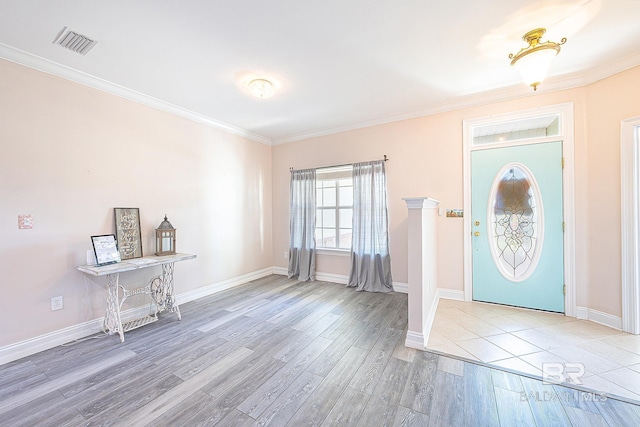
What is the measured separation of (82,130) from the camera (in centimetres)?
263

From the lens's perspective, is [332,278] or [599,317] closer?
[599,317]

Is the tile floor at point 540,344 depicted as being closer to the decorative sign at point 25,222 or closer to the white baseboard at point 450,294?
the white baseboard at point 450,294

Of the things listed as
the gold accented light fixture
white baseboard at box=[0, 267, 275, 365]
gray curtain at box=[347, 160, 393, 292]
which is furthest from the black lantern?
the gold accented light fixture

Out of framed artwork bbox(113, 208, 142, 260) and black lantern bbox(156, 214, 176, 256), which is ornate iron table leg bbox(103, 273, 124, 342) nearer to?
framed artwork bbox(113, 208, 142, 260)

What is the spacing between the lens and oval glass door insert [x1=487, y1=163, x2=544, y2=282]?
10.1 ft

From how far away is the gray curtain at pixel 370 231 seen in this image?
3949 millimetres

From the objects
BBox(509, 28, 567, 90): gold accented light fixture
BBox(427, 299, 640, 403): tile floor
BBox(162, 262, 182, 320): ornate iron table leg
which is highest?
BBox(509, 28, 567, 90): gold accented light fixture

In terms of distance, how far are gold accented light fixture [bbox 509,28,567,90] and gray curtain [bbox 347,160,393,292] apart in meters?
2.01

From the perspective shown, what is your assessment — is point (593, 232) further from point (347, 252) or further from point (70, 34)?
point (70, 34)

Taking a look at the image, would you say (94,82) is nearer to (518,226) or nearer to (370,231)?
(370,231)

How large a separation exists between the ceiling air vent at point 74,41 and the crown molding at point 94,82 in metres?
0.44

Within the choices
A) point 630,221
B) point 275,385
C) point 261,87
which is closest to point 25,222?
point 261,87

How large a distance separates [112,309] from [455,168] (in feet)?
15.1

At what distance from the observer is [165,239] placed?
315 cm
